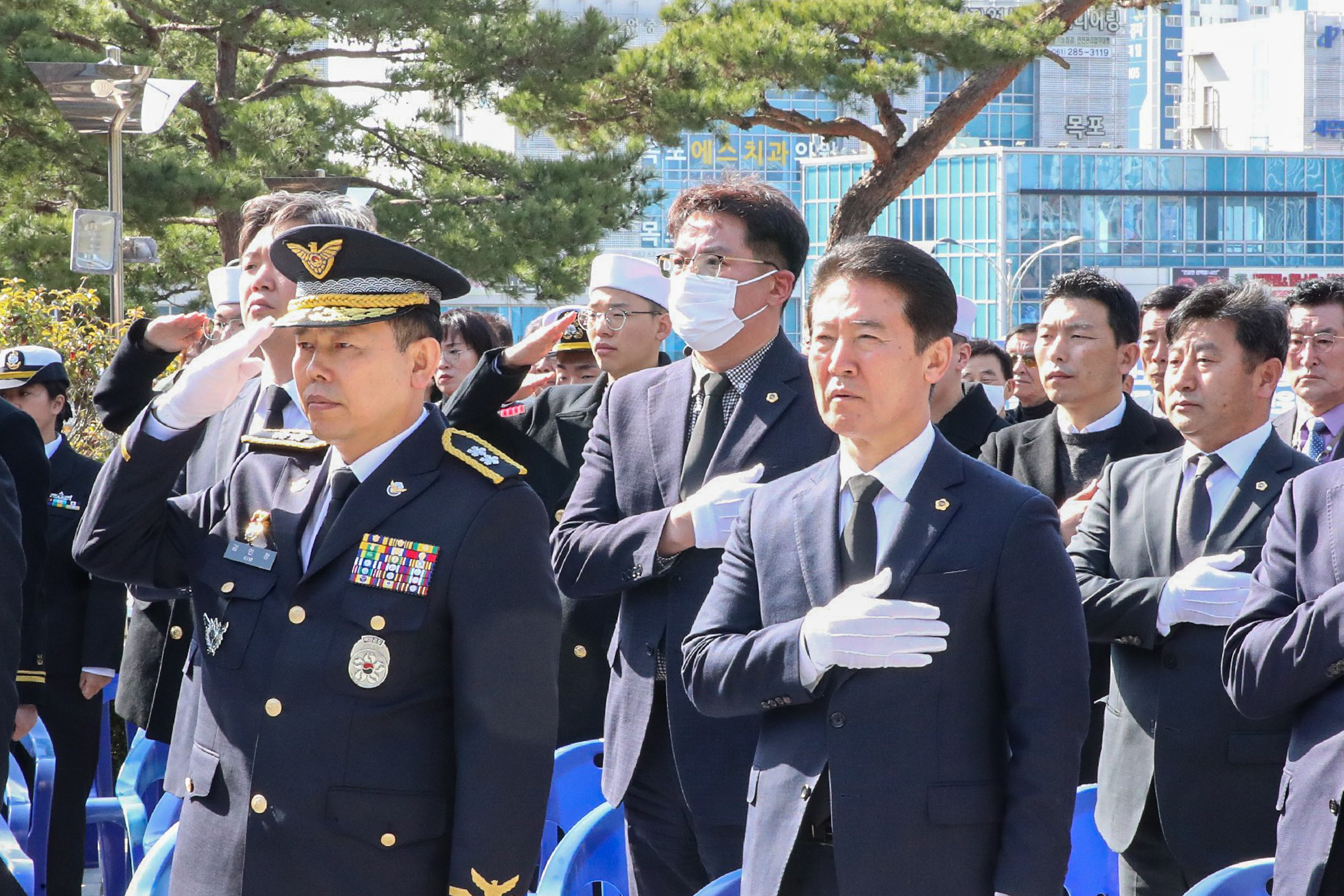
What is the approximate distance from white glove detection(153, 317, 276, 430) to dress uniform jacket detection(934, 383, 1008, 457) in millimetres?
3266

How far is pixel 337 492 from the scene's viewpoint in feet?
8.50

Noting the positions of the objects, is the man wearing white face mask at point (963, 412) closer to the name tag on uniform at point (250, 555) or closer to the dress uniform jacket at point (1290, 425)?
the dress uniform jacket at point (1290, 425)

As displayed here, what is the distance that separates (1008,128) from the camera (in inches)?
3270

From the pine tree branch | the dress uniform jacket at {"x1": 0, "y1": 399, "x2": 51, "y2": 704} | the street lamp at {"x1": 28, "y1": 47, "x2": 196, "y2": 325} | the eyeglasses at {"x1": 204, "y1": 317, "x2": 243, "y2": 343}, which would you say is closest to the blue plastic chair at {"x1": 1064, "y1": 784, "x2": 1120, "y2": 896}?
the eyeglasses at {"x1": 204, "y1": 317, "x2": 243, "y2": 343}

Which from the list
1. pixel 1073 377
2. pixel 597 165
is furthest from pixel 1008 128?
pixel 1073 377

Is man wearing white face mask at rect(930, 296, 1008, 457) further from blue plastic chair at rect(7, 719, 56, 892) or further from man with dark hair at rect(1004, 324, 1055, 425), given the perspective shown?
blue plastic chair at rect(7, 719, 56, 892)

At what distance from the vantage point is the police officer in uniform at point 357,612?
2.43 meters

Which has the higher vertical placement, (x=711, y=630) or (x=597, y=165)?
(x=597, y=165)

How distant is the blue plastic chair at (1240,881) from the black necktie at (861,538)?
0.75 metres

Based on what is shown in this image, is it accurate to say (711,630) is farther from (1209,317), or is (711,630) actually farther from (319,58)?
(319,58)

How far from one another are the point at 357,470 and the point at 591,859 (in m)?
1.03

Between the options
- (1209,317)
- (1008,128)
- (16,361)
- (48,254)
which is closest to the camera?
(1209,317)

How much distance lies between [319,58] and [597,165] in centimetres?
311

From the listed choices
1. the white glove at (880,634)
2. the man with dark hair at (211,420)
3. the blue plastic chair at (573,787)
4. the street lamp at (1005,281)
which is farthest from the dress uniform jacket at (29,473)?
the street lamp at (1005,281)
